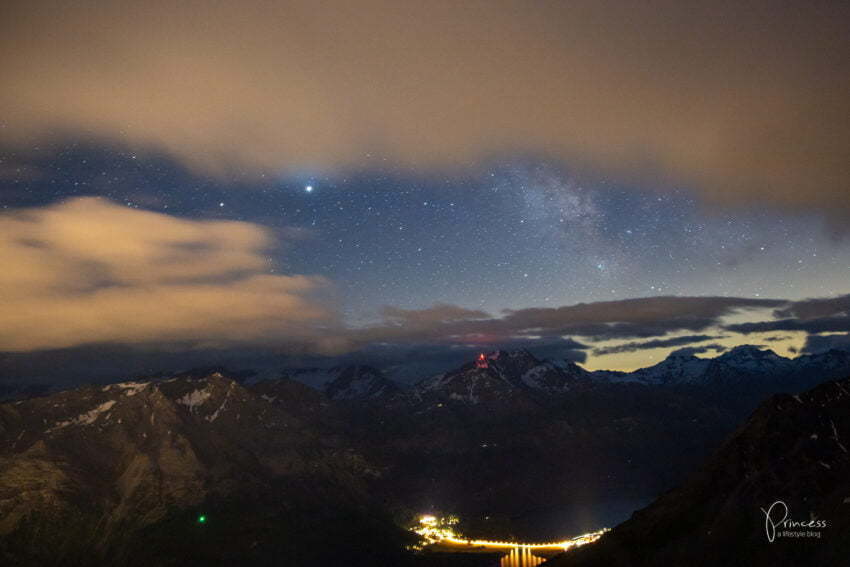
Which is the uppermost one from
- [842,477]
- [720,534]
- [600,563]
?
[842,477]

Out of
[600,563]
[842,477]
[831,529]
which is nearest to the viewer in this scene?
[831,529]

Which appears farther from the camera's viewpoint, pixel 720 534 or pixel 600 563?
pixel 600 563

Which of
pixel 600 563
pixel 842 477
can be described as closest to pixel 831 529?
pixel 842 477

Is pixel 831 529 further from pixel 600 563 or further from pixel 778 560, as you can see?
pixel 600 563

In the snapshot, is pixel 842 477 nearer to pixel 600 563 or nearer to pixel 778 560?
pixel 778 560

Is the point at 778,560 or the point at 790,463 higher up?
the point at 790,463

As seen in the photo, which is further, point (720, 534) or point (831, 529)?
point (720, 534)

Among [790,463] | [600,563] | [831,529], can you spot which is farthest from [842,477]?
[600,563]

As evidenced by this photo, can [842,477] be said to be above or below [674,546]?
above

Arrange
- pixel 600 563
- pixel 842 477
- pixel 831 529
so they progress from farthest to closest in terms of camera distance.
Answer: pixel 600 563
pixel 842 477
pixel 831 529
